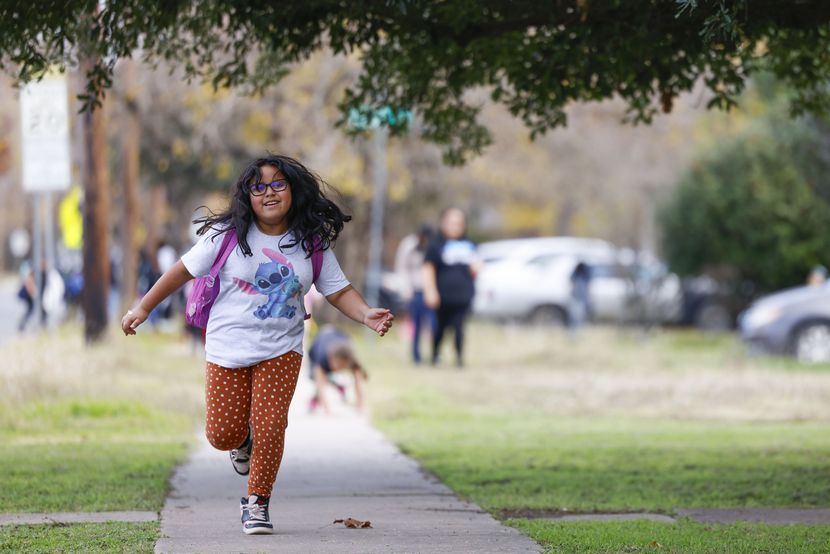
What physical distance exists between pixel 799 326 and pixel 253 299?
51.0 ft

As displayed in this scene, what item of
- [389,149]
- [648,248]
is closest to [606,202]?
[648,248]

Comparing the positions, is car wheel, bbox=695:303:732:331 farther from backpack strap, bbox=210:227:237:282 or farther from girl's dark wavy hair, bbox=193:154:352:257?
backpack strap, bbox=210:227:237:282

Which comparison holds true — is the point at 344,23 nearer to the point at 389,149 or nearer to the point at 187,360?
the point at 187,360

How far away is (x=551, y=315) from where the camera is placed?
31.4 meters

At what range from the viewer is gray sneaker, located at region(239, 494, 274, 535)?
659cm

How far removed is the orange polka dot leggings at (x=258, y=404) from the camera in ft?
21.5

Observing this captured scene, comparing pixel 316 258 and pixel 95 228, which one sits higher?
pixel 95 228

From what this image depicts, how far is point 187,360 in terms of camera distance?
19.6 metres

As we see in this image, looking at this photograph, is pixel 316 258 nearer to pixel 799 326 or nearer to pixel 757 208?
pixel 799 326

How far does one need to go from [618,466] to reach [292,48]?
339 cm

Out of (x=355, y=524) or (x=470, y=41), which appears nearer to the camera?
(x=355, y=524)

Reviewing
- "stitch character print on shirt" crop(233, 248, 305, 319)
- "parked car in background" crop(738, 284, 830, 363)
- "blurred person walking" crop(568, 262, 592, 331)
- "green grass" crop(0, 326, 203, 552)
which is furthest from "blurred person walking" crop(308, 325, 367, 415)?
"blurred person walking" crop(568, 262, 592, 331)

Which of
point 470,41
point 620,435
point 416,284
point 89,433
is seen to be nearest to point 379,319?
point 470,41

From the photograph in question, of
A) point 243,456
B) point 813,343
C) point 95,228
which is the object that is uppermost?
point 95,228
